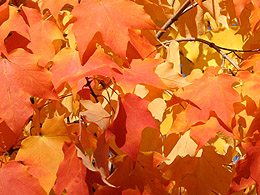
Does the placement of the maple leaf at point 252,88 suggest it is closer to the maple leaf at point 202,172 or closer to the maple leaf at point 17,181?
the maple leaf at point 202,172

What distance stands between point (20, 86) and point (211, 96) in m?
0.42

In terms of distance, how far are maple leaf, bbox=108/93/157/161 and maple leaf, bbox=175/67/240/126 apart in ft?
0.48

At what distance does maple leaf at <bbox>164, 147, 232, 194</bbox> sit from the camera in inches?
42.1

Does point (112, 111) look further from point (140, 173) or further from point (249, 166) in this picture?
point (249, 166)

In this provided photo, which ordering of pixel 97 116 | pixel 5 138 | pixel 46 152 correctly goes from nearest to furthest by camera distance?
pixel 97 116
pixel 46 152
pixel 5 138

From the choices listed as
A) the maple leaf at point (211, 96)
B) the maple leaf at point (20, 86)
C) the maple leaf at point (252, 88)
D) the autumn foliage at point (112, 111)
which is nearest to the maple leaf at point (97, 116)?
the autumn foliage at point (112, 111)

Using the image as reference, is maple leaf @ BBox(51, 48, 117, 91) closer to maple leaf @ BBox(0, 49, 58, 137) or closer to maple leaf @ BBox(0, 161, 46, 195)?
maple leaf @ BBox(0, 49, 58, 137)

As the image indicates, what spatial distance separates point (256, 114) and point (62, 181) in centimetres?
45

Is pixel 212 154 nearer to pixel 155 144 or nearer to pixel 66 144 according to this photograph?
pixel 155 144

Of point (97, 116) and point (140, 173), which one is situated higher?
point (97, 116)

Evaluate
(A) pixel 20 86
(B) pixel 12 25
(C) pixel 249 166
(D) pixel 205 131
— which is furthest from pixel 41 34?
(C) pixel 249 166

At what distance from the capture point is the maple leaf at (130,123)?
776 mm

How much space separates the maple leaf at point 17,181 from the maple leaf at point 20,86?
0.10 meters

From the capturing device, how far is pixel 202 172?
1.09m
